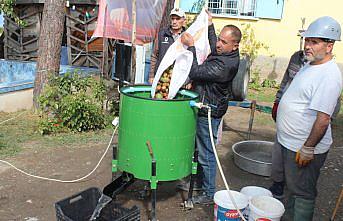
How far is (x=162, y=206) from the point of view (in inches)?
140

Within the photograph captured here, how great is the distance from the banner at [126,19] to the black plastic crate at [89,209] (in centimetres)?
408

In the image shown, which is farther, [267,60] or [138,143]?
[267,60]

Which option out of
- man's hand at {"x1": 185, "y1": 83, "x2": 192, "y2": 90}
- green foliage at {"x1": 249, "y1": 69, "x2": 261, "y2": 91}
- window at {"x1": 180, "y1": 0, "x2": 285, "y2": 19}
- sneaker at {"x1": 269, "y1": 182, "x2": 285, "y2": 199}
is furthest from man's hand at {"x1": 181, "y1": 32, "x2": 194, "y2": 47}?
window at {"x1": 180, "y1": 0, "x2": 285, "y2": 19}

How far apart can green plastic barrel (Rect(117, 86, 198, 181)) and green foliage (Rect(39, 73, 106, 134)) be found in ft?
7.82

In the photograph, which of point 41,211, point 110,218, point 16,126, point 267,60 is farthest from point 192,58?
point 267,60

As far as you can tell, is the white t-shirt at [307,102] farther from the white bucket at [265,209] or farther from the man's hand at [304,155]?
the white bucket at [265,209]

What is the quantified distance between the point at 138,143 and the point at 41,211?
1.18 meters

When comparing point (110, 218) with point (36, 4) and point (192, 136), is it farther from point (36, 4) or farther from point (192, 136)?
point (36, 4)

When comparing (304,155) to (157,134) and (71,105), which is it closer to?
(157,134)

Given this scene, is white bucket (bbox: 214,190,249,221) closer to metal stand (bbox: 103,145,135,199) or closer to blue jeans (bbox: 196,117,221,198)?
blue jeans (bbox: 196,117,221,198)

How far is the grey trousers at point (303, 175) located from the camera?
2.60 m

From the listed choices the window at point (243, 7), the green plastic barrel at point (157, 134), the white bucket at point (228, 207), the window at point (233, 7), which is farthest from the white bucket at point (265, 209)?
the window at point (233, 7)

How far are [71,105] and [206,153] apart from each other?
2.55m

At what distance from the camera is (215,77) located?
125 inches
